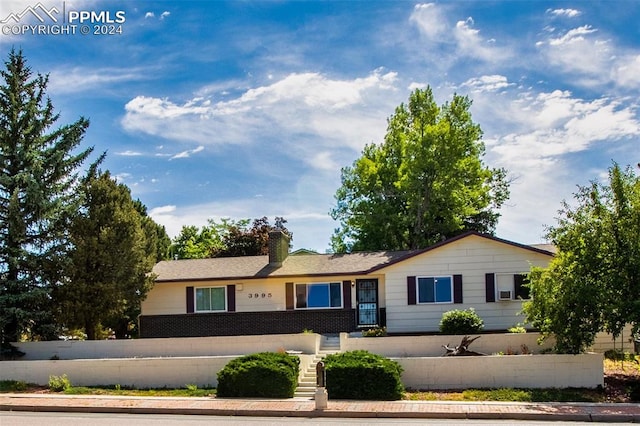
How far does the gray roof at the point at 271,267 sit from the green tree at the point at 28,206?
196 inches

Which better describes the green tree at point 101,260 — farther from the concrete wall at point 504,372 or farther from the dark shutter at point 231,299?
the concrete wall at point 504,372

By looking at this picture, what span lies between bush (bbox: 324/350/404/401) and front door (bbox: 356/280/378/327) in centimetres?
870

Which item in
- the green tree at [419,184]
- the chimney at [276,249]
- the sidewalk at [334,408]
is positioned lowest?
the sidewalk at [334,408]

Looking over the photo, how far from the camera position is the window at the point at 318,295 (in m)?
27.6

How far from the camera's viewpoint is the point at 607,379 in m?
19.2

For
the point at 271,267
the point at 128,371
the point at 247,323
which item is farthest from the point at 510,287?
the point at 128,371

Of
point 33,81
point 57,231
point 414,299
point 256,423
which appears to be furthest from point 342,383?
point 33,81

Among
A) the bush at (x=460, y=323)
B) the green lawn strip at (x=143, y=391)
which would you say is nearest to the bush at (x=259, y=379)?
the green lawn strip at (x=143, y=391)

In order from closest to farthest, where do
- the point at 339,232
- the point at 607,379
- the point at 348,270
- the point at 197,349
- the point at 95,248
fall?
the point at 607,379 < the point at 197,349 < the point at 95,248 < the point at 348,270 < the point at 339,232

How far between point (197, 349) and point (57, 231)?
7645mm

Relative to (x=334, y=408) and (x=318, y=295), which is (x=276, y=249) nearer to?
(x=318, y=295)

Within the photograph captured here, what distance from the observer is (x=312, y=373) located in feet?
66.6

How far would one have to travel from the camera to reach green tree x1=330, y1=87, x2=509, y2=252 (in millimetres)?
38875

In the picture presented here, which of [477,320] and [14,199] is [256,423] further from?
[14,199]
